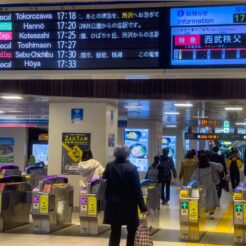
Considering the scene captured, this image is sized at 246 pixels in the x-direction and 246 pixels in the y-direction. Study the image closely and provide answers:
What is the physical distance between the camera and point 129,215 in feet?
19.2

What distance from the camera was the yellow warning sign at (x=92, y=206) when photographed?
30.1 feet

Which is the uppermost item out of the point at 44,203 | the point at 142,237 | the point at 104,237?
the point at 142,237

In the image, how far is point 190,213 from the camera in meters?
8.77

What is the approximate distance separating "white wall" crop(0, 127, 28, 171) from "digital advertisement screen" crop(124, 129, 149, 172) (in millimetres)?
4805

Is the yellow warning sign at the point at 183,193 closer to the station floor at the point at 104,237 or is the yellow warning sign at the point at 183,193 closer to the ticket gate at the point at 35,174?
the station floor at the point at 104,237

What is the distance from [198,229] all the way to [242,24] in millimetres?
4355

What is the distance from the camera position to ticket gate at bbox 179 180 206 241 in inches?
344

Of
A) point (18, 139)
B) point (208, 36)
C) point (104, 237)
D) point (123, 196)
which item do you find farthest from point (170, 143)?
point (208, 36)

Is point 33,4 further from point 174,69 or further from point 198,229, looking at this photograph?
point 198,229

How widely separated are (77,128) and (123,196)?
638 centimetres

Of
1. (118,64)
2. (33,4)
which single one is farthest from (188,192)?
(33,4)

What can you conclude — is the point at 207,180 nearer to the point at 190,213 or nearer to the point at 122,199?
the point at 190,213

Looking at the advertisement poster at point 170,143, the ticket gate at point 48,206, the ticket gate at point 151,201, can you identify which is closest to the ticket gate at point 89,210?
the ticket gate at point 48,206

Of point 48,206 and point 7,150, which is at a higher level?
point 7,150
